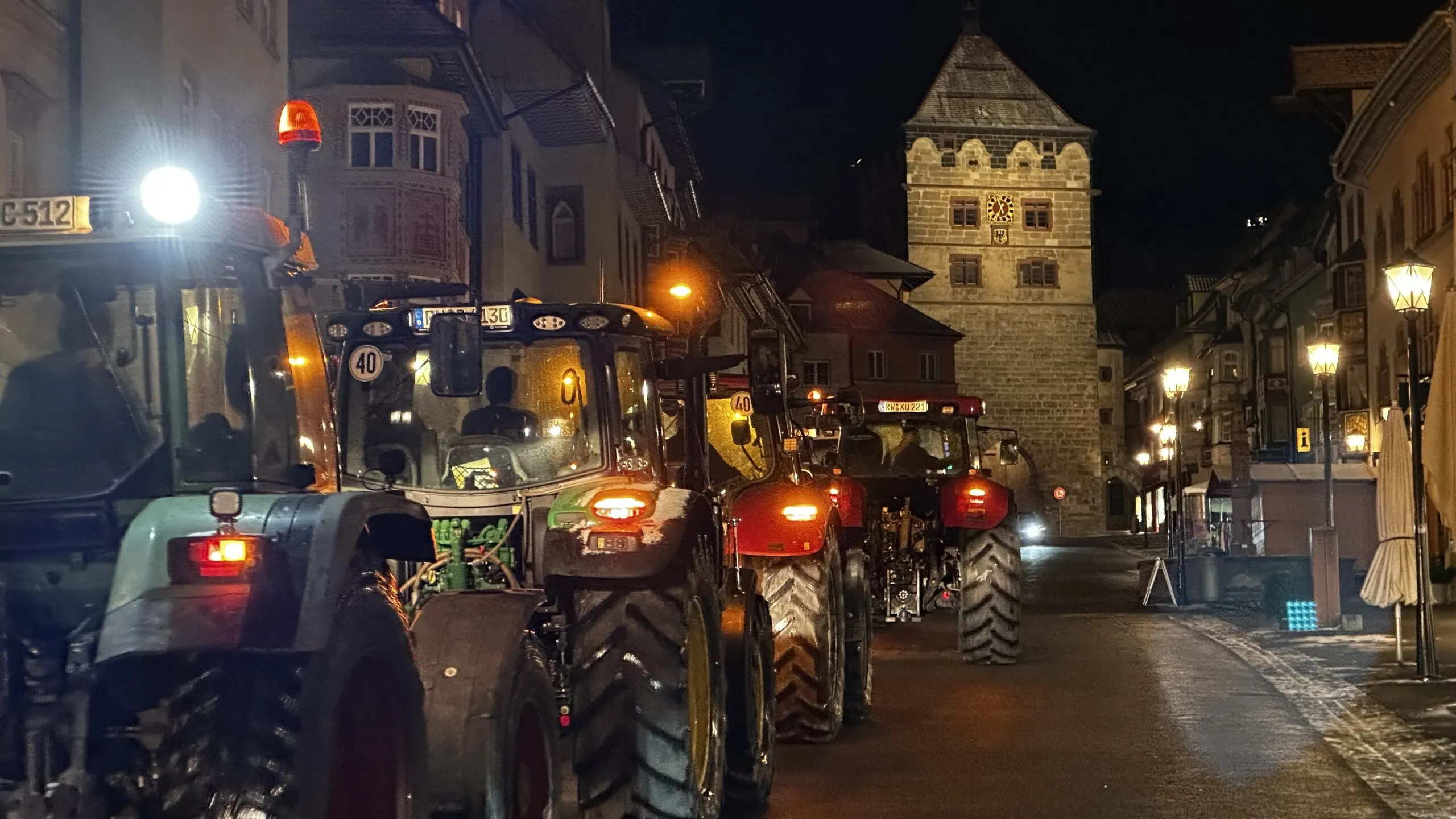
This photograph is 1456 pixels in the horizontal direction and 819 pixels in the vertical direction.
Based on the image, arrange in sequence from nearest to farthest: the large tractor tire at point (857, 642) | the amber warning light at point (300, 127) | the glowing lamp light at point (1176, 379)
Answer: the amber warning light at point (300, 127) → the large tractor tire at point (857, 642) → the glowing lamp light at point (1176, 379)

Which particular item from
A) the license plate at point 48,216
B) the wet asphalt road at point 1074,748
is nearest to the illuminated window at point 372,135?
the wet asphalt road at point 1074,748

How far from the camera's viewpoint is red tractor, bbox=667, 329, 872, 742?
466 inches

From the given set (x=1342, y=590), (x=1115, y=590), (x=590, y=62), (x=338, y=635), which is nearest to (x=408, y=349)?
(x=338, y=635)

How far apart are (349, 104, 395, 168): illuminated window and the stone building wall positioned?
5472 centimetres

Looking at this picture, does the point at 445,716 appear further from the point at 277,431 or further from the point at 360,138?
the point at 360,138

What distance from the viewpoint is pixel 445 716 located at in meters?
6.23

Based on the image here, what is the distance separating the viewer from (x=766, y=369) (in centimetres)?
1046

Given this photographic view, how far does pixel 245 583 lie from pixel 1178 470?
23.9 meters

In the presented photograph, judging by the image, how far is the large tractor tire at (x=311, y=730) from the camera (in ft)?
14.3

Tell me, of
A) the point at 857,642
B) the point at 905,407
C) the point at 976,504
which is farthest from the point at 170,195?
the point at 905,407

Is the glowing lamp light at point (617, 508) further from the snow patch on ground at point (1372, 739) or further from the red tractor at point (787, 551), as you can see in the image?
the snow patch on ground at point (1372, 739)

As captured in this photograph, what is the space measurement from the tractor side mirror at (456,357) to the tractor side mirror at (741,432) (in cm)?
541

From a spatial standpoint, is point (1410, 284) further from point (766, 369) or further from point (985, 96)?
point (985, 96)

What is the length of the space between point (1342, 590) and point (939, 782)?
51.0ft
